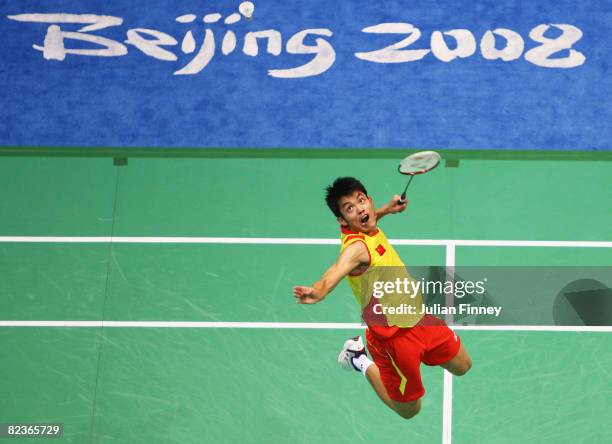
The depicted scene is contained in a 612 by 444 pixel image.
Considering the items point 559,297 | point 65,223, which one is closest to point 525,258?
point 559,297

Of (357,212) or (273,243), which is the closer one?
(357,212)

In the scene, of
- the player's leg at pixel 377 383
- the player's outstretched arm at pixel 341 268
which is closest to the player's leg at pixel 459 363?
the player's leg at pixel 377 383

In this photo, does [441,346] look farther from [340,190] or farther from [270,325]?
[270,325]

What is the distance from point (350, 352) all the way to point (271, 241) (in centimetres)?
152

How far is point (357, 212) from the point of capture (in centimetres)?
641

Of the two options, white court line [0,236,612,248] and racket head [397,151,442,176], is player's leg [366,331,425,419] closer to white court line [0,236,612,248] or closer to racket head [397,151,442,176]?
racket head [397,151,442,176]

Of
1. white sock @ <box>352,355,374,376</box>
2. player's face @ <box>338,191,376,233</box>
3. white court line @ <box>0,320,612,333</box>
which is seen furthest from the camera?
white court line @ <box>0,320,612,333</box>

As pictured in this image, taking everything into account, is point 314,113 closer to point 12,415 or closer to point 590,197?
point 590,197

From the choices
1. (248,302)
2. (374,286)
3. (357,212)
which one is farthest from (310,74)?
(374,286)

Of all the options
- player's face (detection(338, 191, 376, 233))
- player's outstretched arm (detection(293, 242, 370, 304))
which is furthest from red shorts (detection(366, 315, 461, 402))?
player's face (detection(338, 191, 376, 233))

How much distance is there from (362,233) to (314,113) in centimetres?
248

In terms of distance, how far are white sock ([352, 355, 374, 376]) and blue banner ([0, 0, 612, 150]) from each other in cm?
238

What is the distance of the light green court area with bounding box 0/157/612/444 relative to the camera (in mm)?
7121

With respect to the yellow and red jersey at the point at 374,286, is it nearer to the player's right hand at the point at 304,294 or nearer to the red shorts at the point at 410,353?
the red shorts at the point at 410,353
